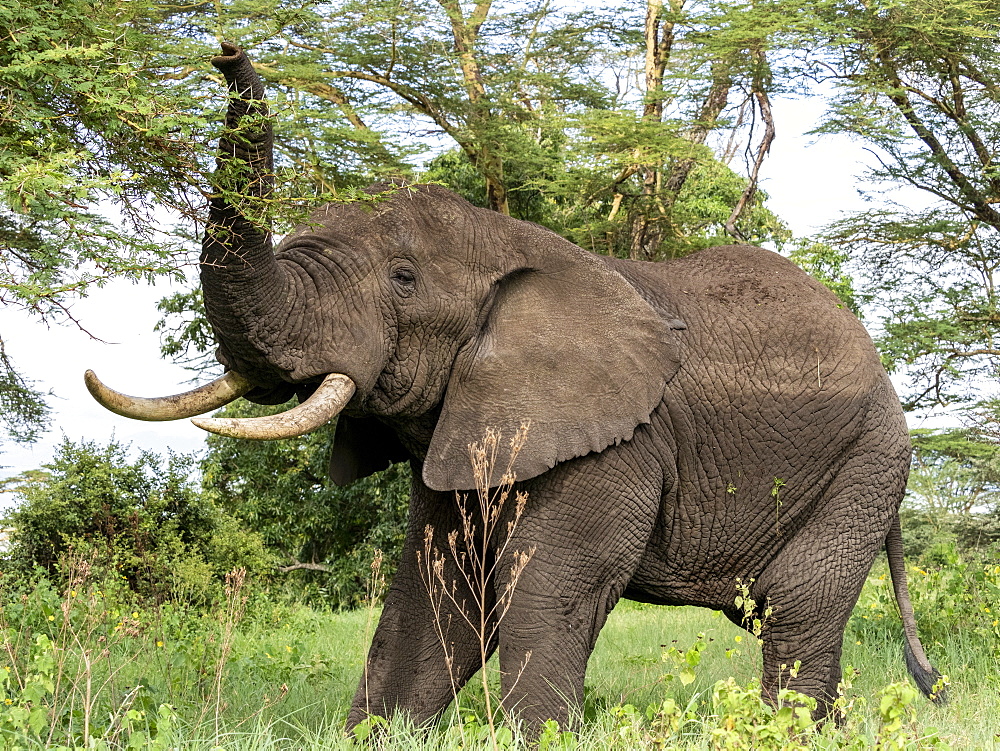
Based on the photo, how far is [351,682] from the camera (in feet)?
24.5

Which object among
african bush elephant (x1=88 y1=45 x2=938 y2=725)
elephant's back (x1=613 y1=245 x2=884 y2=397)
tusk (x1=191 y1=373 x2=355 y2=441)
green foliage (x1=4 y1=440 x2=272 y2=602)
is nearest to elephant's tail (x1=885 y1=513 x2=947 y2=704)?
african bush elephant (x1=88 y1=45 x2=938 y2=725)

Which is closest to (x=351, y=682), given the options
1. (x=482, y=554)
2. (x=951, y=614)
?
(x=482, y=554)

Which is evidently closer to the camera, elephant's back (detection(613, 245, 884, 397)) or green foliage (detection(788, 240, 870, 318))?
elephant's back (detection(613, 245, 884, 397))

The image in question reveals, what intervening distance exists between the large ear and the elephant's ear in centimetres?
83

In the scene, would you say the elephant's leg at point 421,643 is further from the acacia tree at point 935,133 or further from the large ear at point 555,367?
the acacia tree at point 935,133

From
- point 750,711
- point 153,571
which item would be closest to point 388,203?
point 750,711

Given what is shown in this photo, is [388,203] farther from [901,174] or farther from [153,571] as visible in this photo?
[901,174]

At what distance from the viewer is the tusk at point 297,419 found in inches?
183

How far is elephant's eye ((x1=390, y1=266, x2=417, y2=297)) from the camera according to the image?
5387 millimetres

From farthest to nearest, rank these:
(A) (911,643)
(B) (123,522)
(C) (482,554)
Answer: (B) (123,522) < (A) (911,643) < (C) (482,554)

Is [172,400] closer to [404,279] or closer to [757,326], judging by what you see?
[404,279]

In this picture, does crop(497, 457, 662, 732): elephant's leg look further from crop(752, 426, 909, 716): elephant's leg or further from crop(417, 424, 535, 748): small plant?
crop(752, 426, 909, 716): elephant's leg

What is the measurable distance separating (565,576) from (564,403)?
0.79 m

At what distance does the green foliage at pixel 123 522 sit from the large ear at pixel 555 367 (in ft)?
17.9
